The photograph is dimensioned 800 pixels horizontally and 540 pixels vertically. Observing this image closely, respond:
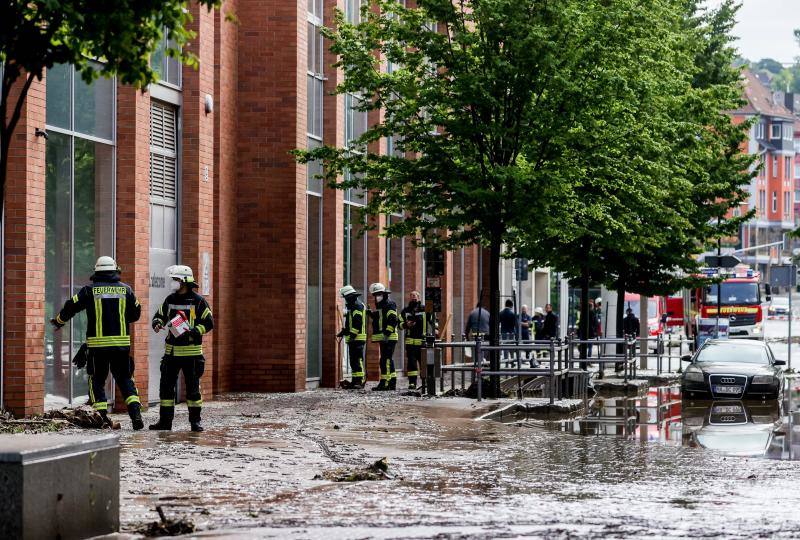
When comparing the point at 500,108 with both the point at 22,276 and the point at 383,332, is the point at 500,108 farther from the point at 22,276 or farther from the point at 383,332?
the point at 22,276

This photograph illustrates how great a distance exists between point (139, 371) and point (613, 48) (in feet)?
30.4

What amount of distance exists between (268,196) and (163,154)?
12.4 feet

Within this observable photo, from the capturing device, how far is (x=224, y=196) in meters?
25.3

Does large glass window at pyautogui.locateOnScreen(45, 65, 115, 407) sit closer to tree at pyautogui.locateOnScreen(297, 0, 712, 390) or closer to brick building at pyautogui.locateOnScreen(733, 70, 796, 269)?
tree at pyautogui.locateOnScreen(297, 0, 712, 390)

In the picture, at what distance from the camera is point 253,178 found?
25.9 meters

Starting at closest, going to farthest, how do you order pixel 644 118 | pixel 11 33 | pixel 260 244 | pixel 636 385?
pixel 11 33
pixel 260 244
pixel 644 118
pixel 636 385

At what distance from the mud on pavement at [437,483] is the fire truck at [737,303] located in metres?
47.1

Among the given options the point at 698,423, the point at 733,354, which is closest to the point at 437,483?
the point at 698,423

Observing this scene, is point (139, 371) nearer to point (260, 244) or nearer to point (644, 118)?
point (260, 244)

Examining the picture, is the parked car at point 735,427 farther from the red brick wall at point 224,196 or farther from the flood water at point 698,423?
the red brick wall at point 224,196

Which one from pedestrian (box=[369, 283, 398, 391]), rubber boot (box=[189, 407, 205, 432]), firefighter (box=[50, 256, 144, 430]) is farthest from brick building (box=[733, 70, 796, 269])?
firefighter (box=[50, 256, 144, 430])

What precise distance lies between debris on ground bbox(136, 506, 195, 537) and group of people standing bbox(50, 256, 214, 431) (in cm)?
649

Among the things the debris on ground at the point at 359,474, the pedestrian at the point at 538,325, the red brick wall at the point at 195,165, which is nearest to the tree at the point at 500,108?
the red brick wall at the point at 195,165

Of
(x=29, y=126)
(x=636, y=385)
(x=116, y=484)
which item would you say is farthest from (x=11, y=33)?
(x=636, y=385)
